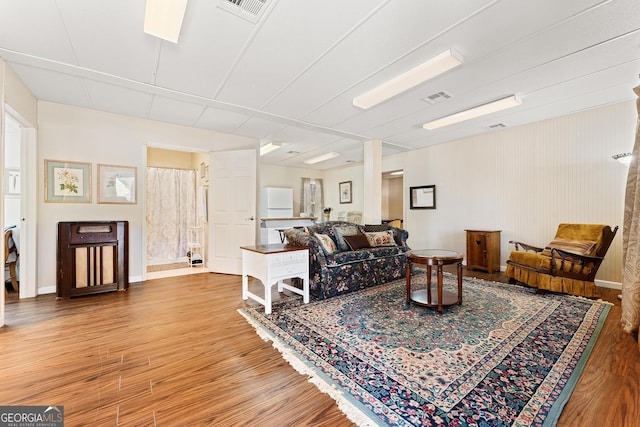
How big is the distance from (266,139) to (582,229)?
18.0 ft

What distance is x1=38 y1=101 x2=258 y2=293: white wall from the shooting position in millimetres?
3625

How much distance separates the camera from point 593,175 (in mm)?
3879

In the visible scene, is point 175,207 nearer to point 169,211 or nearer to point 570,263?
point 169,211

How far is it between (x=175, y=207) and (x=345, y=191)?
4.96 m

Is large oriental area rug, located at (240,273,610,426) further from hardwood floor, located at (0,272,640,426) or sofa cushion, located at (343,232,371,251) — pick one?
sofa cushion, located at (343,232,371,251)

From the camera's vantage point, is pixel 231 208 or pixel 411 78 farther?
pixel 231 208

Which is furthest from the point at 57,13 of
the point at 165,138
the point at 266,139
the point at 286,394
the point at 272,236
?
the point at 272,236

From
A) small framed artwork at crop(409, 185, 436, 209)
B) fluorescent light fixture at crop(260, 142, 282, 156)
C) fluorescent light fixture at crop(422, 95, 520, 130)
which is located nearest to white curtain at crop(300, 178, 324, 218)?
fluorescent light fixture at crop(260, 142, 282, 156)

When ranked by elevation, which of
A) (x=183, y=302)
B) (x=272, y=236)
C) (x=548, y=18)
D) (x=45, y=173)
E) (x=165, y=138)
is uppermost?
(x=548, y=18)

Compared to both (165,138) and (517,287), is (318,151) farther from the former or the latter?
(517,287)

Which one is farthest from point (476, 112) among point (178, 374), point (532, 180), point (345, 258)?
point (178, 374)

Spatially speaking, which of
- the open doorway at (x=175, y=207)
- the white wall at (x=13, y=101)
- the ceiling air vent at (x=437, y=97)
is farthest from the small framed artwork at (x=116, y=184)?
the ceiling air vent at (x=437, y=97)

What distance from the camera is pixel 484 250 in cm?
470

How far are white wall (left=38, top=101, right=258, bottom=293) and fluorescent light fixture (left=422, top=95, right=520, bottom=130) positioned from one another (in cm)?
438
